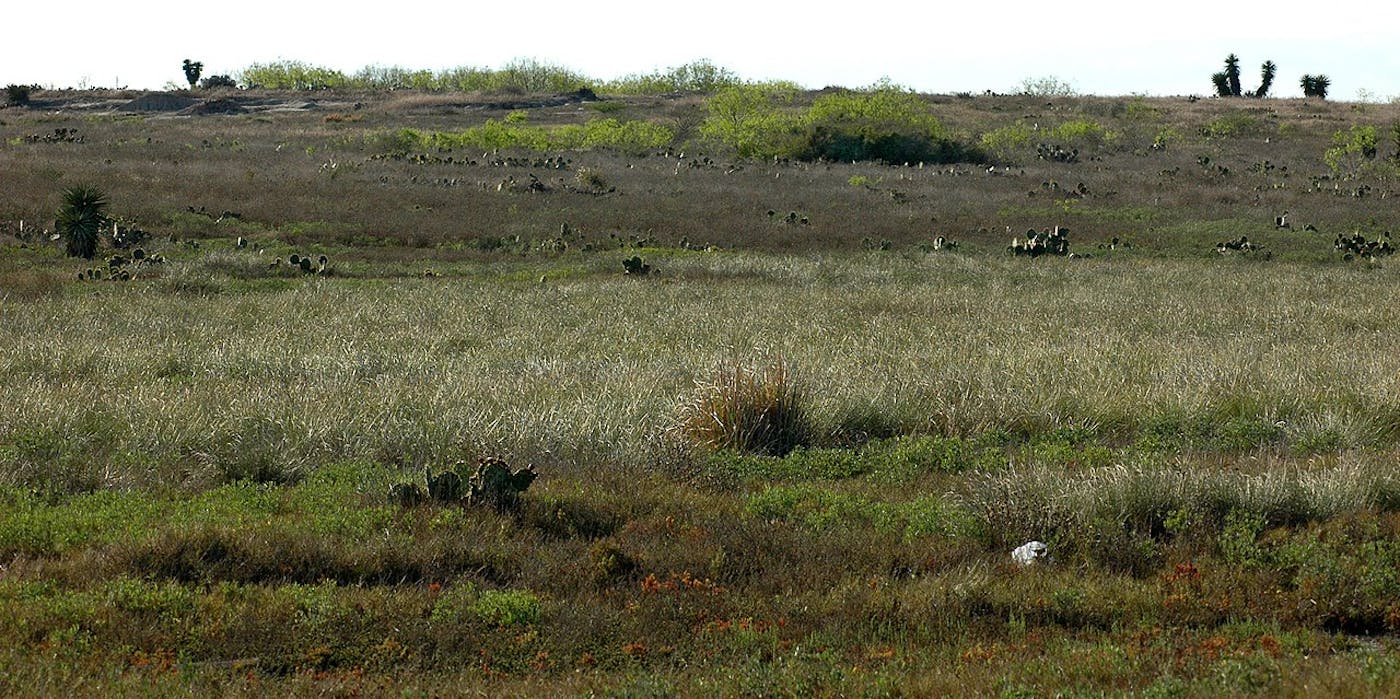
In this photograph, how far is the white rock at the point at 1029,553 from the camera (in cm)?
750

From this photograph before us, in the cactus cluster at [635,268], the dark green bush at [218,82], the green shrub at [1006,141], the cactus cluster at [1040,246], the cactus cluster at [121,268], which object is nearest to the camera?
the cactus cluster at [121,268]

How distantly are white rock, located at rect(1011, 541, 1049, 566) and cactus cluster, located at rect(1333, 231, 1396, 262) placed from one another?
2881cm

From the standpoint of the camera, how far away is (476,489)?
8.12 m

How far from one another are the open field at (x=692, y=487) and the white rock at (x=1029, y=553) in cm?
11

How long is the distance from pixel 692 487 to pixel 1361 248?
99.3 ft

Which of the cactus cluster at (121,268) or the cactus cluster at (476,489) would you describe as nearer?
the cactus cluster at (476,489)

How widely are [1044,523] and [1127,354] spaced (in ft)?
26.4

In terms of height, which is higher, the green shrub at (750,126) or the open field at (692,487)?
the green shrub at (750,126)

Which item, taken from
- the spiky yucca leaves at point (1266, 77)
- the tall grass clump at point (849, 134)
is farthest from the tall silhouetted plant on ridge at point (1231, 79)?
the tall grass clump at point (849, 134)

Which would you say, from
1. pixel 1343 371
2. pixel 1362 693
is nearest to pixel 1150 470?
A: pixel 1362 693

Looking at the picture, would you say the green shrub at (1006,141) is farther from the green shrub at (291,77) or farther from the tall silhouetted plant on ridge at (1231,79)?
the green shrub at (291,77)

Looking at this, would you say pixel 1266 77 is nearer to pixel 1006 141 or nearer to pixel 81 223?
pixel 1006 141

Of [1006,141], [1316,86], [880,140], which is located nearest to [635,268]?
[880,140]

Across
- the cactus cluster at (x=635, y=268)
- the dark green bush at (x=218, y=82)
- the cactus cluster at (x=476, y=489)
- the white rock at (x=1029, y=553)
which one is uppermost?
the dark green bush at (x=218, y=82)
